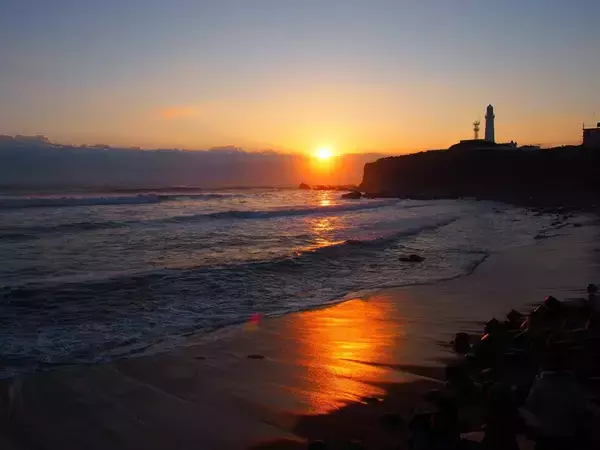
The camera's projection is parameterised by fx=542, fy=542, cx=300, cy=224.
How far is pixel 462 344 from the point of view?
Result: 19.8ft

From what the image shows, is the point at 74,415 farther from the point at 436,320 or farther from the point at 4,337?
the point at 436,320

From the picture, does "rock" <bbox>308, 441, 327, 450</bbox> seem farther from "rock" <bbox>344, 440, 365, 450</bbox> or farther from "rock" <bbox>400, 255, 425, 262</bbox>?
"rock" <bbox>400, 255, 425, 262</bbox>

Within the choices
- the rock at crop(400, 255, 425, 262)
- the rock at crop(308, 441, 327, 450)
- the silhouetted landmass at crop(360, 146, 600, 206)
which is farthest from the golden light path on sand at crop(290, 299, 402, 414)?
the silhouetted landmass at crop(360, 146, 600, 206)

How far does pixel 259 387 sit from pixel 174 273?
6.31 m

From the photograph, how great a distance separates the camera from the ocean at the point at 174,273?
6.98 meters

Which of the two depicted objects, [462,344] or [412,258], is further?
[412,258]

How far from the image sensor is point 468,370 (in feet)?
16.6

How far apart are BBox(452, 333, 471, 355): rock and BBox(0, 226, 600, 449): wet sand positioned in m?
0.12

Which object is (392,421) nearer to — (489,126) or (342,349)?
(342,349)

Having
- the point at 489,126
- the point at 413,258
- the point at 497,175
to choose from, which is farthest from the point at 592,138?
the point at 413,258

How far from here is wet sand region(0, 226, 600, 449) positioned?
160 inches

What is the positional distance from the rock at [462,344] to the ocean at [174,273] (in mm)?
3113

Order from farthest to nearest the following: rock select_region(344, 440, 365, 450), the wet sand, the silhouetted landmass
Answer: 1. the silhouetted landmass
2. the wet sand
3. rock select_region(344, 440, 365, 450)

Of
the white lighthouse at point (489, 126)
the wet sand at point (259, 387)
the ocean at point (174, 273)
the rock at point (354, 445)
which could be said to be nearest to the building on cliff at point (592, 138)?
the white lighthouse at point (489, 126)
